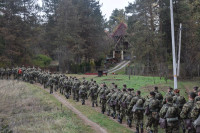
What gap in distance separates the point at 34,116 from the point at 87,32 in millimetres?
33166

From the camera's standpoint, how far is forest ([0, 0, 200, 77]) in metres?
30.0

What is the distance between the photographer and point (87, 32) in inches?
1759

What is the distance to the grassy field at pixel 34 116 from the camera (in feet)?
35.1

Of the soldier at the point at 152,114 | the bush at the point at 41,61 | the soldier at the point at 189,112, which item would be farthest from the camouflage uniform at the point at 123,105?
the bush at the point at 41,61

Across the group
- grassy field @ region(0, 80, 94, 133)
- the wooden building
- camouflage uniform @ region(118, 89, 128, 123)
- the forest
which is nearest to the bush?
the forest

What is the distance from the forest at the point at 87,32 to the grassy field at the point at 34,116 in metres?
18.6

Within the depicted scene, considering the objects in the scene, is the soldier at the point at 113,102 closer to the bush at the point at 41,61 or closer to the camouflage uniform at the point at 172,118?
the camouflage uniform at the point at 172,118

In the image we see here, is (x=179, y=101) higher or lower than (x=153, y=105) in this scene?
higher

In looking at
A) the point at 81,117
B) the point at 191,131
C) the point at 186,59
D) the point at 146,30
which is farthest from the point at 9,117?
the point at 146,30

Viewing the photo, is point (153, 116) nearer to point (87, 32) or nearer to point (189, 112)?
point (189, 112)

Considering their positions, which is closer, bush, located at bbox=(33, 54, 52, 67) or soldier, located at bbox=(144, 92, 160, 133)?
soldier, located at bbox=(144, 92, 160, 133)

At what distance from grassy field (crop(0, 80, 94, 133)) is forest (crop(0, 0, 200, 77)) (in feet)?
60.9

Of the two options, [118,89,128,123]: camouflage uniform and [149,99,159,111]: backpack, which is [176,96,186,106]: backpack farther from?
[118,89,128,123]: camouflage uniform

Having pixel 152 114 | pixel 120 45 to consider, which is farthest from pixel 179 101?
pixel 120 45
